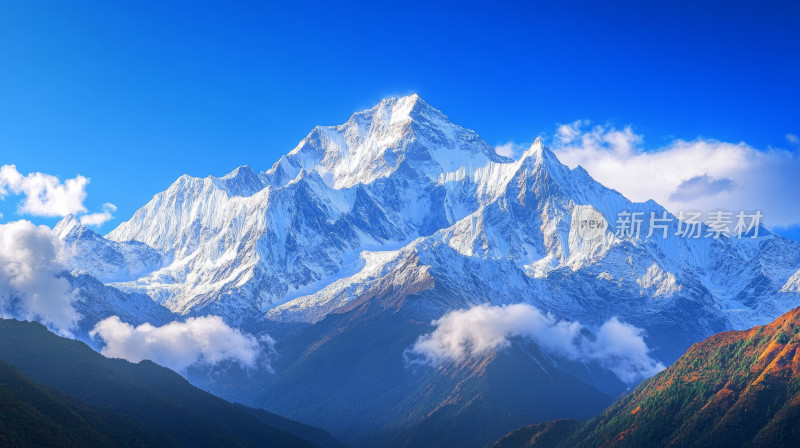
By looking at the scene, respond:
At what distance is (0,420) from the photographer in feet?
628

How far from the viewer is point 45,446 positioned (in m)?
196

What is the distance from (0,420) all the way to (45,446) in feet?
41.0
